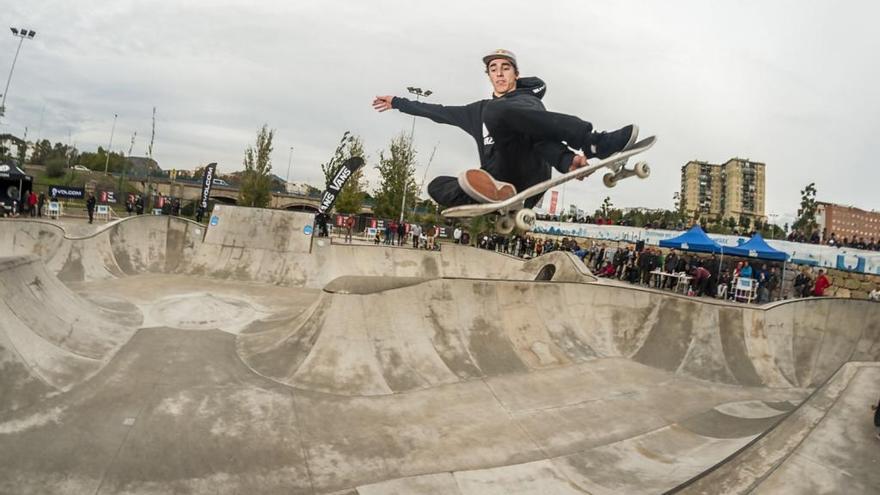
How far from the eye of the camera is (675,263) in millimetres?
18469

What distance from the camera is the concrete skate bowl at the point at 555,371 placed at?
5848 millimetres

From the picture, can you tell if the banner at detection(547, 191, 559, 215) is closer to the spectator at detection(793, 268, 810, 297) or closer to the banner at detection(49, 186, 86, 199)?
the spectator at detection(793, 268, 810, 297)

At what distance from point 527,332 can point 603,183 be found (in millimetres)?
3957

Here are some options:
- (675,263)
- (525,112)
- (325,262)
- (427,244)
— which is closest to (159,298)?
(325,262)

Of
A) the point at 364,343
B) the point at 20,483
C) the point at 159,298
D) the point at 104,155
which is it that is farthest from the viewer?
the point at 104,155

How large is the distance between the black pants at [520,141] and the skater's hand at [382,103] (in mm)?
3353

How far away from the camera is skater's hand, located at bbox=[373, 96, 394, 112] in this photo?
42.2 feet

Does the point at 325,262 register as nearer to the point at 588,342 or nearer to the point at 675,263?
the point at 588,342

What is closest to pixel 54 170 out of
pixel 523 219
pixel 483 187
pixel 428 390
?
pixel 483 187

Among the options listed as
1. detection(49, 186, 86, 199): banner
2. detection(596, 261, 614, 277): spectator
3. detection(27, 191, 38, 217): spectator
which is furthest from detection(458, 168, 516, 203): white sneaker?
detection(49, 186, 86, 199): banner

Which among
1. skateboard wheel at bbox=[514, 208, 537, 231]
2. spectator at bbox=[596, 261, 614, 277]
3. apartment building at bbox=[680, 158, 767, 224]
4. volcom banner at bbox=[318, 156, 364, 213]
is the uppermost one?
apartment building at bbox=[680, 158, 767, 224]

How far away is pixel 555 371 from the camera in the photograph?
879 centimetres

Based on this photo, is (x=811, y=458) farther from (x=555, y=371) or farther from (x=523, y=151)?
(x=523, y=151)

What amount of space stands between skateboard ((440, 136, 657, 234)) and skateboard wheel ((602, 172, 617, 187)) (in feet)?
0.17
